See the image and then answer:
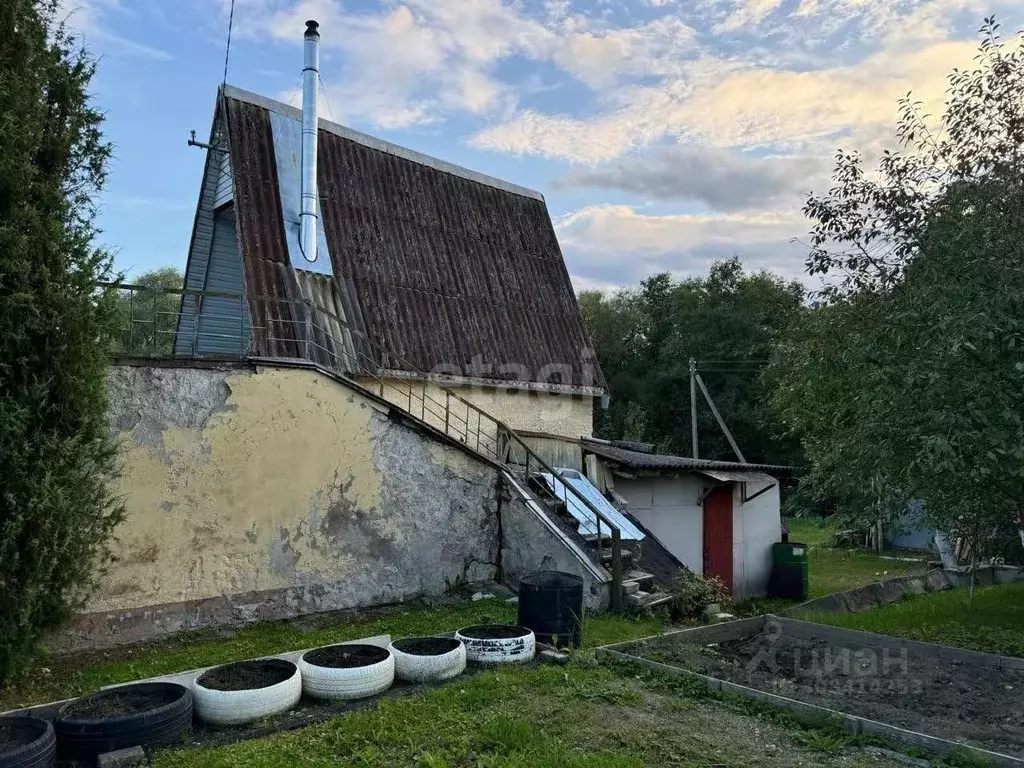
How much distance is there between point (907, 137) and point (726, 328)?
26.7 metres

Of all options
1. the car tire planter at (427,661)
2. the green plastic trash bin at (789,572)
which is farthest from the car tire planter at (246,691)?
the green plastic trash bin at (789,572)

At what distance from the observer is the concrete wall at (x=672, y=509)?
515 inches

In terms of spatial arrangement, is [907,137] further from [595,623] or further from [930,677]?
[595,623]

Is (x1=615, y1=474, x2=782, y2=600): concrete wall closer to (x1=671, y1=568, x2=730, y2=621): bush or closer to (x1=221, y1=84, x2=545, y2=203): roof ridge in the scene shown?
(x1=671, y1=568, x2=730, y2=621): bush

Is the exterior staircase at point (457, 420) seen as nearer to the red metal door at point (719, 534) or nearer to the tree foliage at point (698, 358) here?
the red metal door at point (719, 534)

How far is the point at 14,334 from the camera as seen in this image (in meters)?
6.02

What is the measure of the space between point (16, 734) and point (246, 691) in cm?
148

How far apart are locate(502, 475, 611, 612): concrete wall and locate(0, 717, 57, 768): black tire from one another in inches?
244

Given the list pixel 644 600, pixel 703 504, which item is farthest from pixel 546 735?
pixel 703 504

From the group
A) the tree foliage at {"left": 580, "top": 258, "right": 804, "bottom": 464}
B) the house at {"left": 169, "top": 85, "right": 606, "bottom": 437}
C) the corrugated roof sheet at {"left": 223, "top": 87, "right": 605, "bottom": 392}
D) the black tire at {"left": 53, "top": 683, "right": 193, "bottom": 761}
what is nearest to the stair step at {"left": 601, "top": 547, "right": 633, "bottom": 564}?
the house at {"left": 169, "top": 85, "right": 606, "bottom": 437}

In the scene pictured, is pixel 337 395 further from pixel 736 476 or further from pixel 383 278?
pixel 736 476

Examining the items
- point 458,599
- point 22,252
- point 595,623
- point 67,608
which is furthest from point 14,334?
point 595,623

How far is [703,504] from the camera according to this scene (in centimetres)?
1398

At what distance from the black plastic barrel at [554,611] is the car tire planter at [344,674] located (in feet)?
5.80
